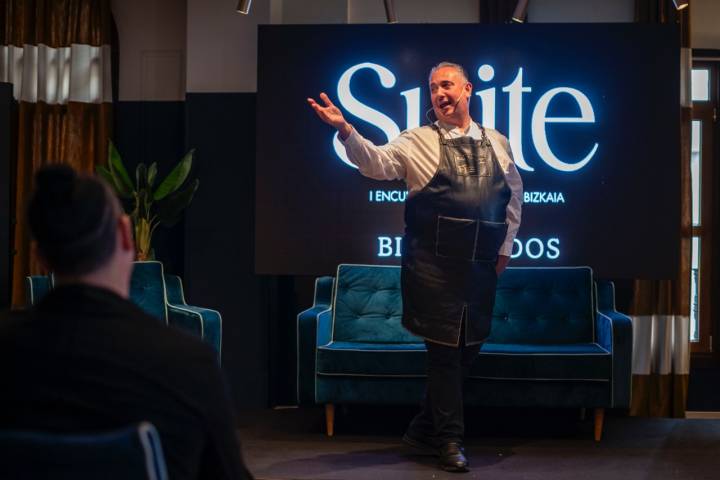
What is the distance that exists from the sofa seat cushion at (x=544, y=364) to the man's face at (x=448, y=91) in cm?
129

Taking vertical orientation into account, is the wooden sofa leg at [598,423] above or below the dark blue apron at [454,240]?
below

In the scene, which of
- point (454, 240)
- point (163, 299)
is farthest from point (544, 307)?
point (163, 299)

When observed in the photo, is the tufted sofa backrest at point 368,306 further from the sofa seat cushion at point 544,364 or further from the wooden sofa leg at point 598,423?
the wooden sofa leg at point 598,423

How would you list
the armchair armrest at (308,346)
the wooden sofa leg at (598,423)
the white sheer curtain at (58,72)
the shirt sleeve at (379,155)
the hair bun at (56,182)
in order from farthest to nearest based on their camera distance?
the white sheer curtain at (58,72) < the armchair armrest at (308,346) < the wooden sofa leg at (598,423) < the shirt sleeve at (379,155) < the hair bun at (56,182)

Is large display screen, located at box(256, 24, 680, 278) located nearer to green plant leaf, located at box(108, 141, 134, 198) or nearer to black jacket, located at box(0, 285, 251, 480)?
green plant leaf, located at box(108, 141, 134, 198)

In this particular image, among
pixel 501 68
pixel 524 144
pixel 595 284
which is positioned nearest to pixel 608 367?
pixel 595 284

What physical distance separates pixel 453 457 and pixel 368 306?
144cm

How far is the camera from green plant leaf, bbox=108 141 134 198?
571cm

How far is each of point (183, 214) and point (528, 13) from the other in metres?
2.44

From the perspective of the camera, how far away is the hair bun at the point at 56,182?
137 cm

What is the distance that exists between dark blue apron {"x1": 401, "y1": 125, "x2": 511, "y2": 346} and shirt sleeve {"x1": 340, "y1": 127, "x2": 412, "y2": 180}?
0.15 m

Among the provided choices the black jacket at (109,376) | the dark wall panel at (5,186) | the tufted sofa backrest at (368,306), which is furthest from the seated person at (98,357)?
the dark wall panel at (5,186)

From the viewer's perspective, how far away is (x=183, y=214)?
6082 mm

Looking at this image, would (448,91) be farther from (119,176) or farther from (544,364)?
(119,176)
